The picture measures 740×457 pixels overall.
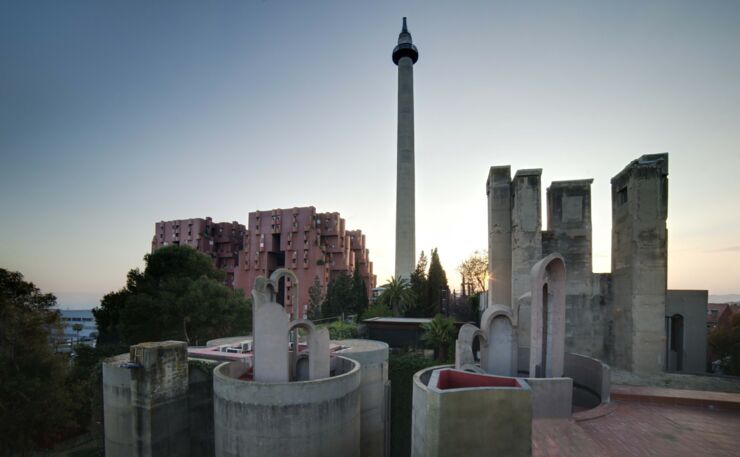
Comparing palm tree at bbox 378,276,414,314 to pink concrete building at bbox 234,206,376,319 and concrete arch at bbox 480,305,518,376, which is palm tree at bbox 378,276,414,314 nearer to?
pink concrete building at bbox 234,206,376,319

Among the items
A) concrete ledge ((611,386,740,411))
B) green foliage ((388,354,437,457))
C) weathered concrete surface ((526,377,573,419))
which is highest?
weathered concrete surface ((526,377,573,419))

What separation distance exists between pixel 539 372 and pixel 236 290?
105ft

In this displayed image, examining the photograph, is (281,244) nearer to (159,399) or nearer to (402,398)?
(402,398)

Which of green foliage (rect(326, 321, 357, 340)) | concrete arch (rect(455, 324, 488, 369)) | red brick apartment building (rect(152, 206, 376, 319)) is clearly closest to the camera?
concrete arch (rect(455, 324, 488, 369))

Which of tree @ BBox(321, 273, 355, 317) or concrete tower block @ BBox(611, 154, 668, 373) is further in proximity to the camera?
tree @ BBox(321, 273, 355, 317)

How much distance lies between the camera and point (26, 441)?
23.0 m

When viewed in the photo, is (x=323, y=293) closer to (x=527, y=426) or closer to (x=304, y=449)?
(x=304, y=449)

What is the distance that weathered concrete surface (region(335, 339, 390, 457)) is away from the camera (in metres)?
19.2

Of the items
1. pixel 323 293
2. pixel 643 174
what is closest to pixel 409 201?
pixel 323 293

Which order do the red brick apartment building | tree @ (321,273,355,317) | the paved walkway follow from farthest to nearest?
the red brick apartment building < tree @ (321,273,355,317) < the paved walkway

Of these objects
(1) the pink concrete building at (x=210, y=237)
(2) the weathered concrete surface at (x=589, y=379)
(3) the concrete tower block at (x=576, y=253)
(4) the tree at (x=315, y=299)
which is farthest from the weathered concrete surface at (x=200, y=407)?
(1) the pink concrete building at (x=210, y=237)

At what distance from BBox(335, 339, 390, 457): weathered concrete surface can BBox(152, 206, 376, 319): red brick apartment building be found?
3648 centimetres

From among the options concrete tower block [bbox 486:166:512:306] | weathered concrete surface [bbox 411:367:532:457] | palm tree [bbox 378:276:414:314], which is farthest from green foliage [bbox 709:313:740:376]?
weathered concrete surface [bbox 411:367:532:457]

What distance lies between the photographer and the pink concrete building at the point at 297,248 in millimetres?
57531
